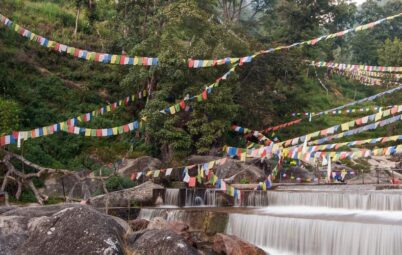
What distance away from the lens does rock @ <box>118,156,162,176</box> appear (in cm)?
2117

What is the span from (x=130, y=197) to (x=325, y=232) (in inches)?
323

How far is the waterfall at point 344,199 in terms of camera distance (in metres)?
14.9

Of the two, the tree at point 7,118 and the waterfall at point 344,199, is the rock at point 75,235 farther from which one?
the tree at point 7,118

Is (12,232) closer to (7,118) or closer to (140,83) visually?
(7,118)

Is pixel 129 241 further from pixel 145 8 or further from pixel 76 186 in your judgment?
pixel 145 8

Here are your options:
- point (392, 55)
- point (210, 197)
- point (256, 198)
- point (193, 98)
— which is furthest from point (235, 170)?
point (392, 55)

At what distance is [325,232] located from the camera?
42.0ft

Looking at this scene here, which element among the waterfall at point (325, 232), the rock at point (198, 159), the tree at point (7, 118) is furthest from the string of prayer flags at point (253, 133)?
the tree at point (7, 118)

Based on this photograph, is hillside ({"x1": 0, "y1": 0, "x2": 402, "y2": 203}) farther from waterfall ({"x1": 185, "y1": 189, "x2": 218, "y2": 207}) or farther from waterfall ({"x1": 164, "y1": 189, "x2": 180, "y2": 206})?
waterfall ({"x1": 185, "y1": 189, "x2": 218, "y2": 207})

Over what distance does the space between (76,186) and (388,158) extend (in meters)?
22.0

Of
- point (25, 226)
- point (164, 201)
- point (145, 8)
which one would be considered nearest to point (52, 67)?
point (145, 8)

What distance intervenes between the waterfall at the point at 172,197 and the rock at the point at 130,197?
467 millimetres

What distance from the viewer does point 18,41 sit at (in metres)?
31.0

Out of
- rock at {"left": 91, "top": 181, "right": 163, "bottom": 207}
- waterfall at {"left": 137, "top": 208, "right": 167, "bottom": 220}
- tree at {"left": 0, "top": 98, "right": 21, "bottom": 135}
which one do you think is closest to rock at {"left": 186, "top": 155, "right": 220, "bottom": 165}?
rock at {"left": 91, "top": 181, "right": 163, "bottom": 207}
